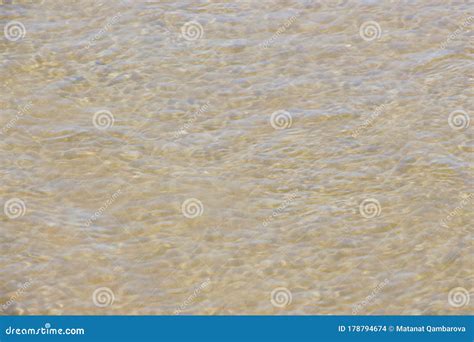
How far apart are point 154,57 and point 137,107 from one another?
74 cm

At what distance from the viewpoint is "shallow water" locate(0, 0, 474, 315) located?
5.05 meters

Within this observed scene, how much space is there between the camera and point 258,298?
195 inches

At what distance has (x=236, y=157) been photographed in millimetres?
6059

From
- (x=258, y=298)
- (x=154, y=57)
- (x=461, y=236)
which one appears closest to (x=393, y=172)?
(x=461, y=236)

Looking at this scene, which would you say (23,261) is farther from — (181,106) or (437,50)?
(437,50)

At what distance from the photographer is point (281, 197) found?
5.68m

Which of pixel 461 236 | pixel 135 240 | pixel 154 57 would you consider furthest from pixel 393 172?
pixel 154 57

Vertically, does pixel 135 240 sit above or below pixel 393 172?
below

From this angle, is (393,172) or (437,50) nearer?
(393,172)

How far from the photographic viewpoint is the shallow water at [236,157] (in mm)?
5047

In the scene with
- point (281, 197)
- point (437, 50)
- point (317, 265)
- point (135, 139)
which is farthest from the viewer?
point (437, 50)
